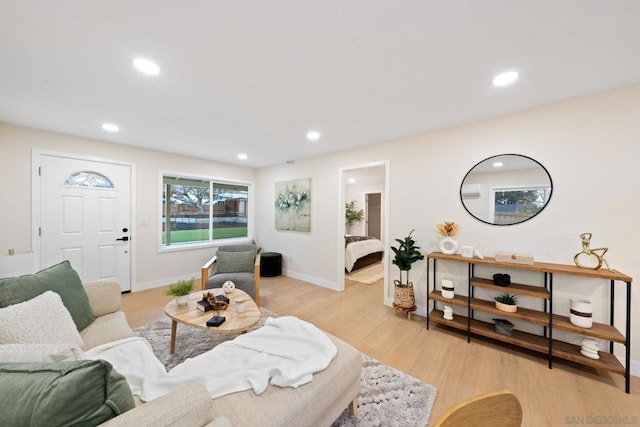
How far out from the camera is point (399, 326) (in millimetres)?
2689

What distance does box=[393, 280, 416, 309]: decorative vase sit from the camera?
2855mm

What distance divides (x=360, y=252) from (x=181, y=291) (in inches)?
144

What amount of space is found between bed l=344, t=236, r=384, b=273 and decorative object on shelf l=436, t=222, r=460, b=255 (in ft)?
7.43

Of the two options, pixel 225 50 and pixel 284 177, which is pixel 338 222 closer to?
pixel 284 177

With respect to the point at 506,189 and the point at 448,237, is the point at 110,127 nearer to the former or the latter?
the point at 448,237

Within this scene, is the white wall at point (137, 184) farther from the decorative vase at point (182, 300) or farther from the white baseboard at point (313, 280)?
the decorative vase at point (182, 300)

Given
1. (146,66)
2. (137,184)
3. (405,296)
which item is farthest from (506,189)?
(137,184)

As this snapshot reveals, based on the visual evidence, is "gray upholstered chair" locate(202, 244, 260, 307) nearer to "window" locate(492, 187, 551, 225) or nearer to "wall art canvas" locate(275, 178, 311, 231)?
"wall art canvas" locate(275, 178, 311, 231)

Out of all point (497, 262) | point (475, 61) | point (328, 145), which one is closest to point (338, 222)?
point (328, 145)

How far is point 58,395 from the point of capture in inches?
25.0

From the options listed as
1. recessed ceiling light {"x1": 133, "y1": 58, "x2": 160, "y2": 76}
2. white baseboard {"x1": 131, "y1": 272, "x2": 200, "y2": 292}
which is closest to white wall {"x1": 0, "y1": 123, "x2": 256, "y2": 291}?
white baseboard {"x1": 131, "y1": 272, "x2": 200, "y2": 292}

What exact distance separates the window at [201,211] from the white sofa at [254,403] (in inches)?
109

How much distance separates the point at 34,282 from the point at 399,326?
10.5ft

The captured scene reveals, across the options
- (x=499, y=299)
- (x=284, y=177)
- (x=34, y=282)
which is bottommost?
(x=499, y=299)
